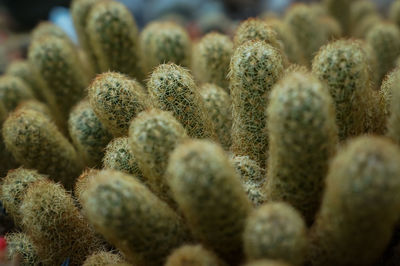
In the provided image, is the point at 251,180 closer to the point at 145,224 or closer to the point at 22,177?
the point at 145,224

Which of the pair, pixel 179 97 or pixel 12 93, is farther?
pixel 12 93

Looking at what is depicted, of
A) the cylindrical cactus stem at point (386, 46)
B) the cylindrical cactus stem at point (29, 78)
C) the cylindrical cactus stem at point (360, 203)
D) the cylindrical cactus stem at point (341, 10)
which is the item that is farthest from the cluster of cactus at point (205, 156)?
the cylindrical cactus stem at point (341, 10)

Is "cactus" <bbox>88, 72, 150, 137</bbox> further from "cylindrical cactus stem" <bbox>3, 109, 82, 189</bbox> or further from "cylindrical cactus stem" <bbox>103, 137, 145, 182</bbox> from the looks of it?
"cylindrical cactus stem" <bbox>3, 109, 82, 189</bbox>

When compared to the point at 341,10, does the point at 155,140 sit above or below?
below

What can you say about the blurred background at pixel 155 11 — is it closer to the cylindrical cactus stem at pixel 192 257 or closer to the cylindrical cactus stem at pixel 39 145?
the cylindrical cactus stem at pixel 39 145

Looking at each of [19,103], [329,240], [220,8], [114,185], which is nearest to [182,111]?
[114,185]

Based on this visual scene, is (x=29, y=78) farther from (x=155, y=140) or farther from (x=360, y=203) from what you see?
(x=360, y=203)

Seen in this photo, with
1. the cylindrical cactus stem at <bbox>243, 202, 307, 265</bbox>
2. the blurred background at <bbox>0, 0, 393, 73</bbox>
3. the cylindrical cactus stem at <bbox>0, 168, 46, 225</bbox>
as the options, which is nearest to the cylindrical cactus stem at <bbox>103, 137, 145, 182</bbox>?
the cylindrical cactus stem at <bbox>0, 168, 46, 225</bbox>

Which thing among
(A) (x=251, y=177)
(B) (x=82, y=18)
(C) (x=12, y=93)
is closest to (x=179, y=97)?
(A) (x=251, y=177)
